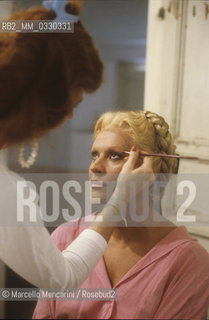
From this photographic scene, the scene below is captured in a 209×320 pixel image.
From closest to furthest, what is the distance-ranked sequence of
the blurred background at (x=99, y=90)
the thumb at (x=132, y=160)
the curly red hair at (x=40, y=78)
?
the curly red hair at (x=40, y=78), the thumb at (x=132, y=160), the blurred background at (x=99, y=90)

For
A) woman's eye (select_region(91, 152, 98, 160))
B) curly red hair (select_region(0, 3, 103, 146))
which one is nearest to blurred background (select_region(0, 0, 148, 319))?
woman's eye (select_region(91, 152, 98, 160))

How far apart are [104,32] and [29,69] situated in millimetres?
329

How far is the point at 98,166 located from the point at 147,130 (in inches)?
5.8

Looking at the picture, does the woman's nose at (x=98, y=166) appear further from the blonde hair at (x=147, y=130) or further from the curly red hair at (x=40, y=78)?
the curly red hair at (x=40, y=78)

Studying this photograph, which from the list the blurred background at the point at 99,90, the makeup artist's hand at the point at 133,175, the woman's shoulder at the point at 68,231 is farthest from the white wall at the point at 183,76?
the woman's shoulder at the point at 68,231

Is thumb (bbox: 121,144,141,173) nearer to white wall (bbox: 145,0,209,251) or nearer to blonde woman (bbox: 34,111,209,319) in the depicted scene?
blonde woman (bbox: 34,111,209,319)

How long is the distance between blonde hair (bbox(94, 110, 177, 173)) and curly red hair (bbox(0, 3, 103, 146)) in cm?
17

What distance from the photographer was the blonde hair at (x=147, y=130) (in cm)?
83

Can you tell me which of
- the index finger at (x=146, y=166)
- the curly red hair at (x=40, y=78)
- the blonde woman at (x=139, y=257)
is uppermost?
the curly red hair at (x=40, y=78)

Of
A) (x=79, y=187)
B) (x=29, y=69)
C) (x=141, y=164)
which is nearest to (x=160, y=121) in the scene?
(x=141, y=164)

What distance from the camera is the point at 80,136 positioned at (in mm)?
925

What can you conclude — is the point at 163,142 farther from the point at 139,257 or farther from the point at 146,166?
the point at 139,257

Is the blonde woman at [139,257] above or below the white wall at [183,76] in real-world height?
below

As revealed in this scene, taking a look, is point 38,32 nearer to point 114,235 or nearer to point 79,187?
point 79,187
